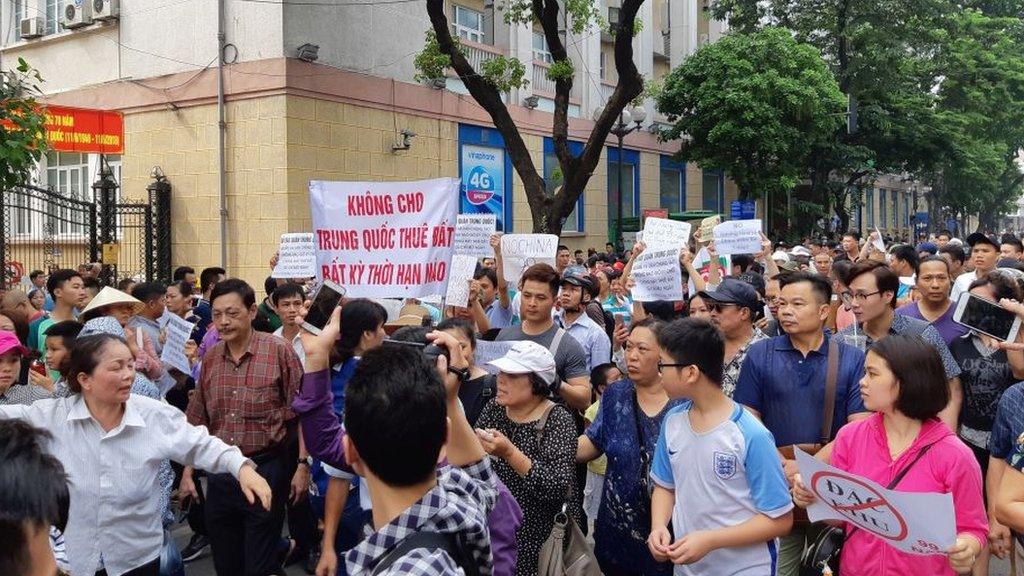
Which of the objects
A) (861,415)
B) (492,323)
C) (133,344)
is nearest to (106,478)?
(133,344)

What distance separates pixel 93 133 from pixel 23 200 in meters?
4.17

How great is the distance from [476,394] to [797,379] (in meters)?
1.53

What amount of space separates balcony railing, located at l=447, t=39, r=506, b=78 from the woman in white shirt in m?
16.8

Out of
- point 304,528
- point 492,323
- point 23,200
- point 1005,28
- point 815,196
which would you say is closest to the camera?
point 304,528

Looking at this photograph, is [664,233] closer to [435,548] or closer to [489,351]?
[489,351]

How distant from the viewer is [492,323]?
7.88 m

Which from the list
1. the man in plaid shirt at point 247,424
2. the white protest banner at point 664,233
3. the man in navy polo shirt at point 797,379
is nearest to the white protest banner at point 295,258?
the white protest banner at point 664,233

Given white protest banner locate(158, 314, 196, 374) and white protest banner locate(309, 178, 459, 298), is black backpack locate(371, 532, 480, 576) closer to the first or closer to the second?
white protest banner locate(309, 178, 459, 298)

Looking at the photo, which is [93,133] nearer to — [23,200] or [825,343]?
[23,200]

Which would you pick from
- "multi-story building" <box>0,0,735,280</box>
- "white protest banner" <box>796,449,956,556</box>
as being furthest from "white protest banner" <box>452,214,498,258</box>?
"multi-story building" <box>0,0,735,280</box>

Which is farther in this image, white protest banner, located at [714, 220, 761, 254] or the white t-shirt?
white protest banner, located at [714, 220, 761, 254]

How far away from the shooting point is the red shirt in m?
4.93

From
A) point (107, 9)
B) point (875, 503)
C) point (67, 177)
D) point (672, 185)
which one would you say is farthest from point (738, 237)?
point (672, 185)

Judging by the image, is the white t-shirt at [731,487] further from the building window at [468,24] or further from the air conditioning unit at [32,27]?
the air conditioning unit at [32,27]
